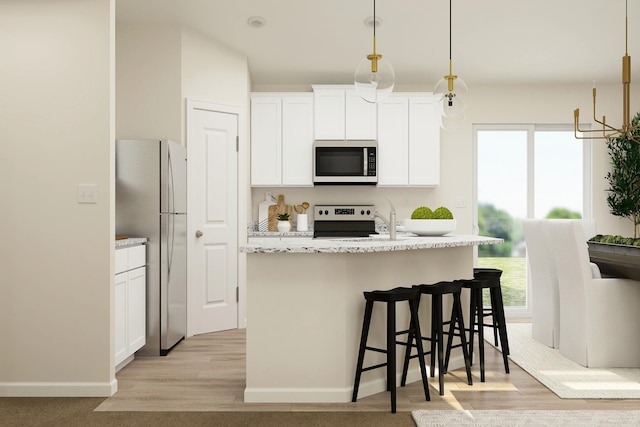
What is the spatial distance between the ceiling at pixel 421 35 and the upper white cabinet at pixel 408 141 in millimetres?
339

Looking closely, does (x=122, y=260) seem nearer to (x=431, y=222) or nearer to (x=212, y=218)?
(x=212, y=218)

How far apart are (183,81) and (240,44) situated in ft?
2.28

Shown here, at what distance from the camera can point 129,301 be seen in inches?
161

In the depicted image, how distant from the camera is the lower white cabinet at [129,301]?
3.86 metres

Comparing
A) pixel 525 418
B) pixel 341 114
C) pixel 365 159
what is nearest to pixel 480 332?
pixel 525 418

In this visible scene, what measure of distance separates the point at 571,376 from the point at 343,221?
9.84ft

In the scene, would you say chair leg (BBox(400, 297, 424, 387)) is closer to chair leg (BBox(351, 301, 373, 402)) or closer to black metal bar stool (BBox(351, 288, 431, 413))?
black metal bar stool (BBox(351, 288, 431, 413))

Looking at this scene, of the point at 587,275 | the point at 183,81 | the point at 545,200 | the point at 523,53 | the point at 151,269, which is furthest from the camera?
the point at 545,200

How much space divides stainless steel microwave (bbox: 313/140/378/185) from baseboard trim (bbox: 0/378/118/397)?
3242mm

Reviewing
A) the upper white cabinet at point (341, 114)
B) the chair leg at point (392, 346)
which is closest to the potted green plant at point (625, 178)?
the upper white cabinet at point (341, 114)

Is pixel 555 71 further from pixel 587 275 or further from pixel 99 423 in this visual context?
pixel 99 423

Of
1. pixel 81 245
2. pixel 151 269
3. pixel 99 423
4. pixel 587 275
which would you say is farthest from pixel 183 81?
pixel 587 275

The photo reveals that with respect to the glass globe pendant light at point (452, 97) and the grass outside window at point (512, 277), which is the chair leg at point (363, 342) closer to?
the glass globe pendant light at point (452, 97)

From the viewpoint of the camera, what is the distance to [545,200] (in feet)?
21.6
